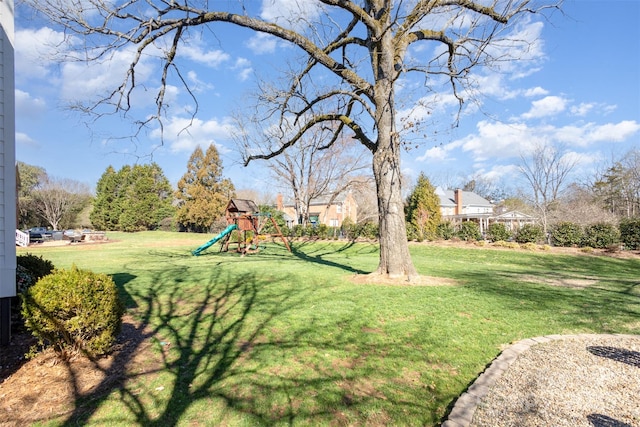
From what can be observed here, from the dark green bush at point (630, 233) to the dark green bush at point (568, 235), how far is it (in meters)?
1.43

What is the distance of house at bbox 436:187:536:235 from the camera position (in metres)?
36.7

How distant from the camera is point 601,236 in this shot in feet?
48.0

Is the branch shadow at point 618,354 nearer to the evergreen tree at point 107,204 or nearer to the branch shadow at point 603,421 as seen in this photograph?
the branch shadow at point 603,421

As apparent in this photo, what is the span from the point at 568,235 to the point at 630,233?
7.00ft

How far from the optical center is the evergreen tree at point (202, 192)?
33969mm

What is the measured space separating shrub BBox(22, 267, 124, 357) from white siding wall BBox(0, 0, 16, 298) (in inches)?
33.5

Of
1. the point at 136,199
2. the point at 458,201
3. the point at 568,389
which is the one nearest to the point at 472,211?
the point at 458,201

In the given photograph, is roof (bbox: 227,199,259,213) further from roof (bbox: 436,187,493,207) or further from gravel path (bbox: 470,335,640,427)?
roof (bbox: 436,187,493,207)

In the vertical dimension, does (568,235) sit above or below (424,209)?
below

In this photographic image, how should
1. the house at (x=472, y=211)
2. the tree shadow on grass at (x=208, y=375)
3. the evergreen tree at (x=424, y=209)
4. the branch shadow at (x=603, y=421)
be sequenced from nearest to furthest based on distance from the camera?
the branch shadow at (x=603, y=421) < the tree shadow on grass at (x=208, y=375) < the evergreen tree at (x=424, y=209) < the house at (x=472, y=211)

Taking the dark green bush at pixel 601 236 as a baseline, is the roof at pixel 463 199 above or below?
above

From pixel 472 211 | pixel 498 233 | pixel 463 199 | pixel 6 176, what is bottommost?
pixel 498 233

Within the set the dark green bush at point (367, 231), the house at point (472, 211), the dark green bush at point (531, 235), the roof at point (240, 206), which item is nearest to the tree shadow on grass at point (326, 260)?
the dark green bush at point (367, 231)

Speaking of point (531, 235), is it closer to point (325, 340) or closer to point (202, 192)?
point (325, 340)
